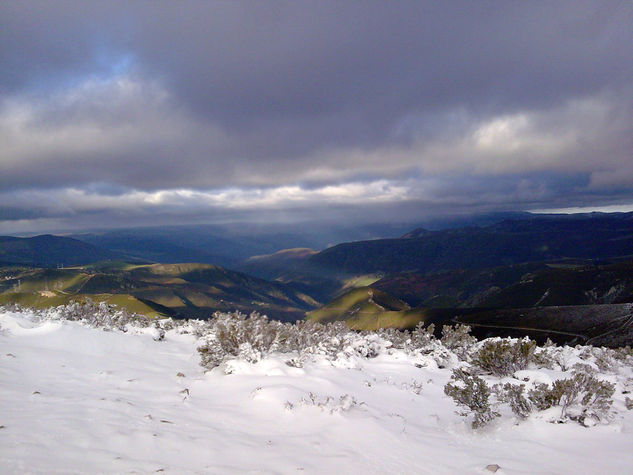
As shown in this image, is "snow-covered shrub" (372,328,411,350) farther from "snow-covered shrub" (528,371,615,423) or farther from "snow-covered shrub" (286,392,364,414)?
"snow-covered shrub" (286,392,364,414)

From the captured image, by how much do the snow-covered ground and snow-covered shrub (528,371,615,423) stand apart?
230 millimetres

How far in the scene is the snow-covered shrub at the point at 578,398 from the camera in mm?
6188

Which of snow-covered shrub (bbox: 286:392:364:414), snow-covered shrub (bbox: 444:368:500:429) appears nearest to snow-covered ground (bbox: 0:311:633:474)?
snow-covered shrub (bbox: 286:392:364:414)

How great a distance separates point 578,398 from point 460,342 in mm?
9060

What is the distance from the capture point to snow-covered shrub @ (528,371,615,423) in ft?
20.3

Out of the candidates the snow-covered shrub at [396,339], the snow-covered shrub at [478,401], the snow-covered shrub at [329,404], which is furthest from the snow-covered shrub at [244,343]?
the snow-covered shrub at [396,339]

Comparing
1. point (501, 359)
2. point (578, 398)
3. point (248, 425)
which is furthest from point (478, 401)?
point (501, 359)

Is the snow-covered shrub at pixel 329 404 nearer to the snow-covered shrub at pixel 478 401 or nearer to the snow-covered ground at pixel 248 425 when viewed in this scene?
the snow-covered ground at pixel 248 425

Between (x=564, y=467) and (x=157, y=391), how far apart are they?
7021 mm

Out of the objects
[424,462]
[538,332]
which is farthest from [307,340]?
[538,332]

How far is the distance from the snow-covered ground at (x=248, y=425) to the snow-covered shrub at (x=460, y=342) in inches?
212

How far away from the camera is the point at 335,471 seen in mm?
4320

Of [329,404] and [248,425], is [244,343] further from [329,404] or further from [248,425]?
[248,425]

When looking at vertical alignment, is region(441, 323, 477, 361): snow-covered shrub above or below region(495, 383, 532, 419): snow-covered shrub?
below
